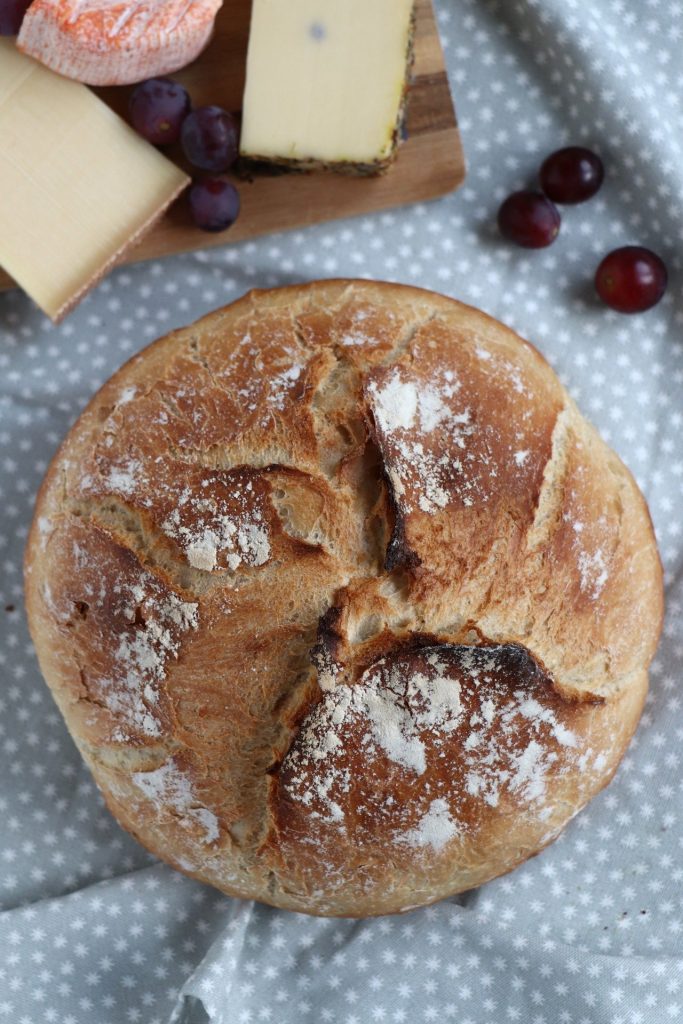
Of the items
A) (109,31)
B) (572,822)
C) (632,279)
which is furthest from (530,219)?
(572,822)

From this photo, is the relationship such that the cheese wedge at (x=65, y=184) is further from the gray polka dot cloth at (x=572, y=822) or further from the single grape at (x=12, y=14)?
the gray polka dot cloth at (x=572, y=822)

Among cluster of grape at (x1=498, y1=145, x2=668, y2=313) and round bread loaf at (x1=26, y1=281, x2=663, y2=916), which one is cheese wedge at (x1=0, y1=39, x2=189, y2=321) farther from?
cluster of grape at (x1=498, y1=145, x2=668, y2=313)

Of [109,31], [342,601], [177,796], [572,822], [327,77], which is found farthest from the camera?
[572,822]

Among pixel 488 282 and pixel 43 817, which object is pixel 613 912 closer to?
pixel 43 817

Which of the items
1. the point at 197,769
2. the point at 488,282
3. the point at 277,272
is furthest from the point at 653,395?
the point at 197,769

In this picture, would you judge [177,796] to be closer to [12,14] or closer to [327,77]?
[327,77]

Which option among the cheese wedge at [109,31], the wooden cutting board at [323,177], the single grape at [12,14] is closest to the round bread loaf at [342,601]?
→ the wooden cutting board at [323,177]

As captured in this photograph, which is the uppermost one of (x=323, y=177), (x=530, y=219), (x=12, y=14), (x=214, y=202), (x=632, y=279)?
(x=12, y=14)
